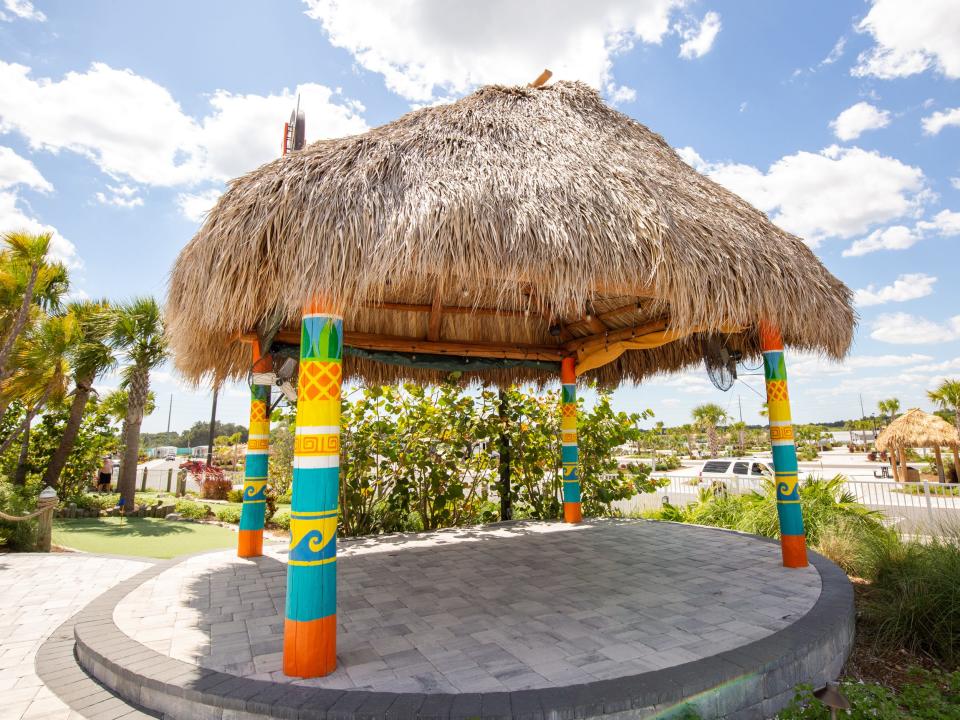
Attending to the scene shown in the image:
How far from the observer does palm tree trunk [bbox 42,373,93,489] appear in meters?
11.3

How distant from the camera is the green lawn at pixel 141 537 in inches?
309

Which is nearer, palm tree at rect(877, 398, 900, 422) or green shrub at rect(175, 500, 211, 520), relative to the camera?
green shrub at rect(175, 500, 211, 520)

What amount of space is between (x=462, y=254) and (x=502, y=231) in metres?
0.30

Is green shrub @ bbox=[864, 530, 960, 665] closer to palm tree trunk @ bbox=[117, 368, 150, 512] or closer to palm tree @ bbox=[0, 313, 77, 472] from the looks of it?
palm tree @ bbox=[0, 313, 77, 472]

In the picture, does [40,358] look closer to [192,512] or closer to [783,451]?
[192,512]

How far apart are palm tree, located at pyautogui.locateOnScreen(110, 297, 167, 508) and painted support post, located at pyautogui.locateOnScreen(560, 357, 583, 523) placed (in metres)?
10.5

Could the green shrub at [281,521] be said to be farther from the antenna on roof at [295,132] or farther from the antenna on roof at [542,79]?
the antenna on roof at [542,79]

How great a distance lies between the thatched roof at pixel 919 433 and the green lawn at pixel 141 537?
20.1 meters

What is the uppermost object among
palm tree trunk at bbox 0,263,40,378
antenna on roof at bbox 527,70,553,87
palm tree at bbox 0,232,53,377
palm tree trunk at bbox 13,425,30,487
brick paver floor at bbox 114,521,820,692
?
antenna on roof at bbox 527,70,553,87

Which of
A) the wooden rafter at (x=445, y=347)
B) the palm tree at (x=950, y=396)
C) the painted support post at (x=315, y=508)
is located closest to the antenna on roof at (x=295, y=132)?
the wooden rafter at (x=445, y=347)

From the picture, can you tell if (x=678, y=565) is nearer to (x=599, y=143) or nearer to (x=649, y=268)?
(x=649, y=268)

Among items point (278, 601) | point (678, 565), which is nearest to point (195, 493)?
point (278, 601)

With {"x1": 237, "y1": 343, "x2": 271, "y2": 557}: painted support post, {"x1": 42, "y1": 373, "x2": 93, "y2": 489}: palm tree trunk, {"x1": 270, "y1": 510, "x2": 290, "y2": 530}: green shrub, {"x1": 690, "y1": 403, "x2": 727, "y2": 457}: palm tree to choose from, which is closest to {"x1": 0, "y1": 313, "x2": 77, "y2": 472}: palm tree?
{"x1": 42, "y1": 373, "x2": 93, "y2": 489}: palm tree trunk

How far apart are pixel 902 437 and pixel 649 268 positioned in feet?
63.3
